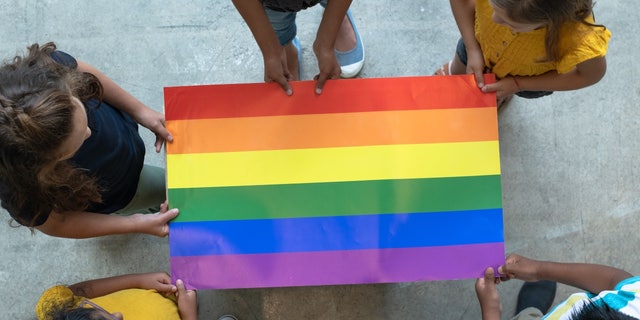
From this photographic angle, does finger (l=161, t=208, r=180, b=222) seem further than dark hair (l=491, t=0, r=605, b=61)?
Yes

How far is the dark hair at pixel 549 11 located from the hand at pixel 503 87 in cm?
19

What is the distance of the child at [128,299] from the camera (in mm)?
952

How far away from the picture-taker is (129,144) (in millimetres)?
998

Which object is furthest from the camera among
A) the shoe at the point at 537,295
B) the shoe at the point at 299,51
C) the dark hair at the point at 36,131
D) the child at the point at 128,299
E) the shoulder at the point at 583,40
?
the shoe at the point at 299,51

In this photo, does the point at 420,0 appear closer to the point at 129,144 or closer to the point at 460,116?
the point at 460,116

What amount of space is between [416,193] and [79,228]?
67 cm

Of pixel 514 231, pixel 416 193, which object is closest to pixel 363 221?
pixel 416 193

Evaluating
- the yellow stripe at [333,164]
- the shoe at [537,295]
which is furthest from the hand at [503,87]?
the shoe at [537,295]

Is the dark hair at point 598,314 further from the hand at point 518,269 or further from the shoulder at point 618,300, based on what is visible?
the hand at point 518,269

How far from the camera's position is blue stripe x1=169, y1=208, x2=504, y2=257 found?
0.99 meters

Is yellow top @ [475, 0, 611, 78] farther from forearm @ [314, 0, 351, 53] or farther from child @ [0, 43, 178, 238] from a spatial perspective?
child @ [0, 43, 178, 238]

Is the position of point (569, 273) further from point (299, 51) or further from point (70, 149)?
point (70, 149)

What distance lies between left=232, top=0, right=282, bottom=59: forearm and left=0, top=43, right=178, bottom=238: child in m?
0.28

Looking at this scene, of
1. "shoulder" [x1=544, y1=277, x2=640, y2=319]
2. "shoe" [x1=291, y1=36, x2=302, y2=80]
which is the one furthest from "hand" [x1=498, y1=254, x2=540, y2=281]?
"shoe" [x1=291, y1=36, x2=302, y2=80]
